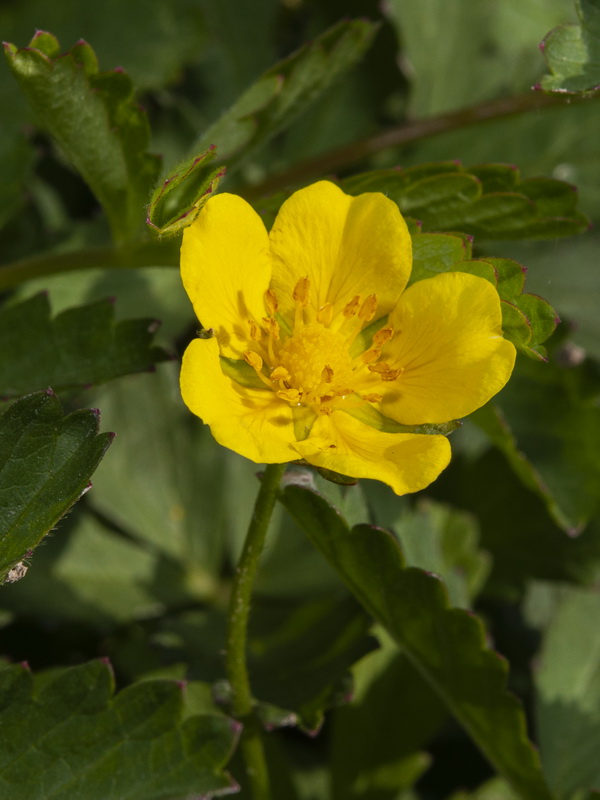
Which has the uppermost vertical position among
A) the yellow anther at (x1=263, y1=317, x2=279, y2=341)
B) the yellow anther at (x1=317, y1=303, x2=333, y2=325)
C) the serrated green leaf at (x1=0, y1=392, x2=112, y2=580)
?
the serrated green leaf at (x1=0, y1=392, x2=112, y2=580)

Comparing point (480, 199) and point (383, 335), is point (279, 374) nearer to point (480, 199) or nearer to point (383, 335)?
point (383, 335)

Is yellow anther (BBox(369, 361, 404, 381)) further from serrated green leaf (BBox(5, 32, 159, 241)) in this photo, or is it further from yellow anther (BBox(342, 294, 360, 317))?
serrated green leaf (BBox(5, 32, 159, 241))

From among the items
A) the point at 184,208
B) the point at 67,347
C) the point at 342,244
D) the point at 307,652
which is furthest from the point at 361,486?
the point at 184,208

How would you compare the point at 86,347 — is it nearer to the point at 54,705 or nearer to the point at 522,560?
the point at 54,705

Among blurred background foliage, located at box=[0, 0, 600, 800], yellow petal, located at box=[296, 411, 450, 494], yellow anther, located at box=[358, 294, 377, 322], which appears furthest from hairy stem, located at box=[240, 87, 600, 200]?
yellow petal, located at box=[296, 411, 450, 494]

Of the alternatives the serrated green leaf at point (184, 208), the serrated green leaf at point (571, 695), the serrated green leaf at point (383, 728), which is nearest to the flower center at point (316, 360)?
the serrated green leaf at point (184, 208)

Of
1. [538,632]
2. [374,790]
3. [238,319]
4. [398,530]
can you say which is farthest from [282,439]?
→ [538,632]

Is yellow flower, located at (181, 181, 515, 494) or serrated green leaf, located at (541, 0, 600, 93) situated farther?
serrated green leaf, located at (541, 0, 600, 93)
